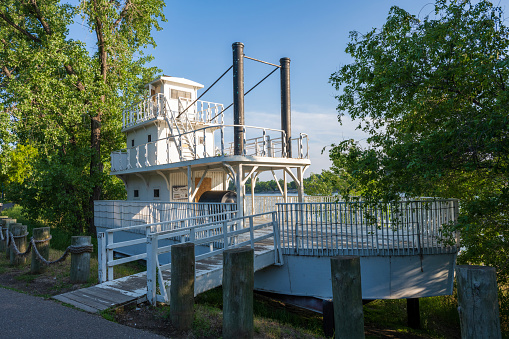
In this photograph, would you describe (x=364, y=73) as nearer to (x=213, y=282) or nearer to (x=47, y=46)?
(x=213, y=282)

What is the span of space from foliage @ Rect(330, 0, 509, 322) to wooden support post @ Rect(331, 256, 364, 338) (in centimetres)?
393

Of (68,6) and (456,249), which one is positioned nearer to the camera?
(456,249)

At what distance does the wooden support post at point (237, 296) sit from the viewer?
16.6ft

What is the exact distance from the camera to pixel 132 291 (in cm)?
695

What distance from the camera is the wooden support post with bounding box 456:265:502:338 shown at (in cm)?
400

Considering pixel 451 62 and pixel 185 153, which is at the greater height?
pixel 451 62

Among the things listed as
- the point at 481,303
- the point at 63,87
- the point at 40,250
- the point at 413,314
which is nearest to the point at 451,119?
the point at 481,303

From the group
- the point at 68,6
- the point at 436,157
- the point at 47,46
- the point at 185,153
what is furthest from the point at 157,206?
the point at 68,6

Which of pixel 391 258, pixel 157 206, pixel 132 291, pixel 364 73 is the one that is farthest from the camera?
pixel 157 206

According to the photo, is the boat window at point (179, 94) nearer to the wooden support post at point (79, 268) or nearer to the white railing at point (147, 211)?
the white railing at point (147, 211)

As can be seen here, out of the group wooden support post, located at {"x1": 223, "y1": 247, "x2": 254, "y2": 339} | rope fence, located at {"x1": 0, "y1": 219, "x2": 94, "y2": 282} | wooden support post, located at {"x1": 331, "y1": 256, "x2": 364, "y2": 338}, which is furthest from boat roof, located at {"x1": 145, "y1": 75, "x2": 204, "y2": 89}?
wooden support post, located at {"x1": 331, "y1": 256, "x2": 364, "y2": 338}

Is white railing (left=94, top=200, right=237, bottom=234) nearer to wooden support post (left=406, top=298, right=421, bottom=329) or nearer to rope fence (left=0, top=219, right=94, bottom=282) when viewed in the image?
rope fence (left=0, top=219, right=94, bottom=282)

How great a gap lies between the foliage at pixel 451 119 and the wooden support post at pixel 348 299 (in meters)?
3.93

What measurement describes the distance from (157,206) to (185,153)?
383cm
